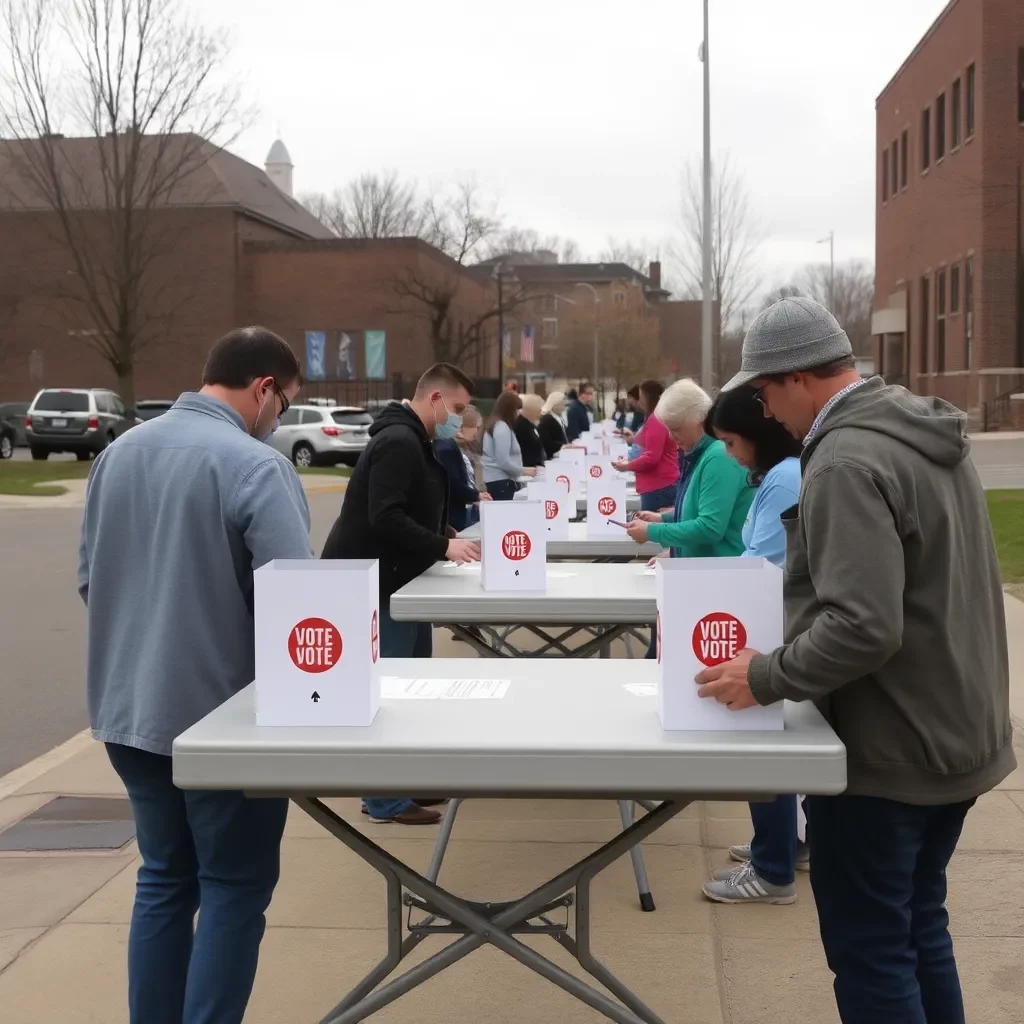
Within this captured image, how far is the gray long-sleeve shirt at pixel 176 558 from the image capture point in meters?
3.13

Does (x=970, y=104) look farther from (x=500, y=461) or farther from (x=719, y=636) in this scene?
(x=719, y=636)

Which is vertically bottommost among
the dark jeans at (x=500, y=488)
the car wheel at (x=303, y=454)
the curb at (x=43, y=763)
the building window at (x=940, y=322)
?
the curb at (x=43, y=763)

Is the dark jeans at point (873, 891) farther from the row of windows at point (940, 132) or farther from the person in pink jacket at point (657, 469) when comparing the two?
the row of windows at point (940, 132)

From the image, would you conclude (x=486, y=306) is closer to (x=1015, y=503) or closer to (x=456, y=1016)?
(x=1015, y=503)

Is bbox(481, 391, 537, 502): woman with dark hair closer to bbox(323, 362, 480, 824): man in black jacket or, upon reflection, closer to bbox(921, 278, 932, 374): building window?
bbox(323, 362, 480, 824): man in black jacket

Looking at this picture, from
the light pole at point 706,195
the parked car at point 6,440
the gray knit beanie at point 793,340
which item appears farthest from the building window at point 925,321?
the gray knit beanie at point 793,340

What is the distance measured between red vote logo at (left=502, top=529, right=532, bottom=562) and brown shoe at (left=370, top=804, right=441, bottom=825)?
4.34 feet

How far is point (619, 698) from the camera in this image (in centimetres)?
321

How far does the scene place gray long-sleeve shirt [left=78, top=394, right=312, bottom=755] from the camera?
3.13 m

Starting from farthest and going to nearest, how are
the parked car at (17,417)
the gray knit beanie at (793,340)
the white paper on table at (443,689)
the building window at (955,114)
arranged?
the parked car at (17,417)
the building window at (955,114)
the white paper on table at (443,689)
the gray knit beanie at (793,340)

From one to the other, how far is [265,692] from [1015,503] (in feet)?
54.9

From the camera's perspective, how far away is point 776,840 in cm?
470

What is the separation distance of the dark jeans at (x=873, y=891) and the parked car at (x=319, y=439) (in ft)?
96.9

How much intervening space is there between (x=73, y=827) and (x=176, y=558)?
3.00 meters
